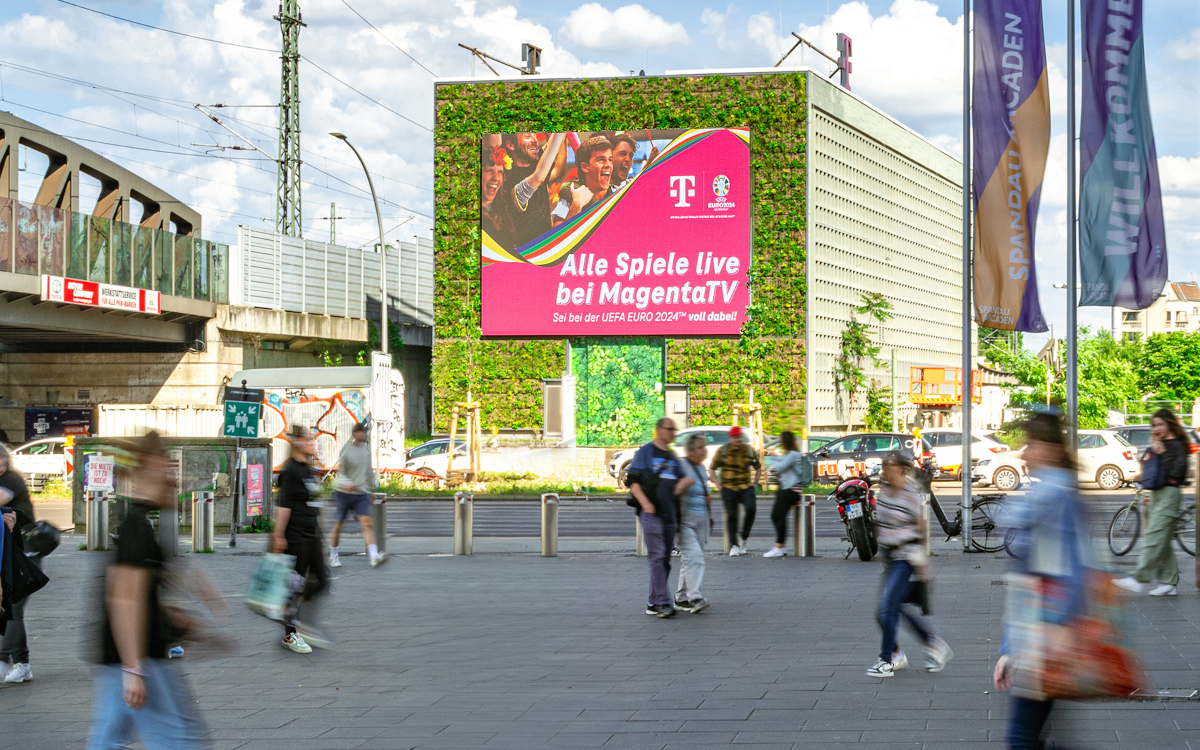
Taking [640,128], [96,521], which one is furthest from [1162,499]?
[640,128]

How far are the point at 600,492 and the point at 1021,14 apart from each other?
1849cm

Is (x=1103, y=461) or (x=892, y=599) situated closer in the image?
(x=892, y=599)

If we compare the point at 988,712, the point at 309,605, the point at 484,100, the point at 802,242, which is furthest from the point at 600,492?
the point at 988,712

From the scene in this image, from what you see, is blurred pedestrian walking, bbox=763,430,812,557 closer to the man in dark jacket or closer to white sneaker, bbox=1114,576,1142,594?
white sneaker, bbox=1114,576,1142,594

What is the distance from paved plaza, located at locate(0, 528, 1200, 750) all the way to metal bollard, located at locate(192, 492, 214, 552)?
13.1 feet

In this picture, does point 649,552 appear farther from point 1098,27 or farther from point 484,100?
point 484,100

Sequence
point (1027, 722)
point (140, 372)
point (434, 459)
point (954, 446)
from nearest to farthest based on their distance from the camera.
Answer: point (1027, 722), point (954, 446), point (434, 459), point (140, 372)

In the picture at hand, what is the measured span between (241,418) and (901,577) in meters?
14.7

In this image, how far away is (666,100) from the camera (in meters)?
43.7

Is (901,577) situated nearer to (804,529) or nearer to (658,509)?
(658,509)

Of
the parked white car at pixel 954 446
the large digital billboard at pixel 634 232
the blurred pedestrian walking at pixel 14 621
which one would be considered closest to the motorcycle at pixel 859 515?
the blurred pedestrian walking at pixel 14 621

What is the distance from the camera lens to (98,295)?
1336 inches

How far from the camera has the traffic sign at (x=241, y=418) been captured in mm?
21016

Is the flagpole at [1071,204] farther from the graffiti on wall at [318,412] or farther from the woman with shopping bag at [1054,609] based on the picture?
the graffiti on wall at [318,412]
